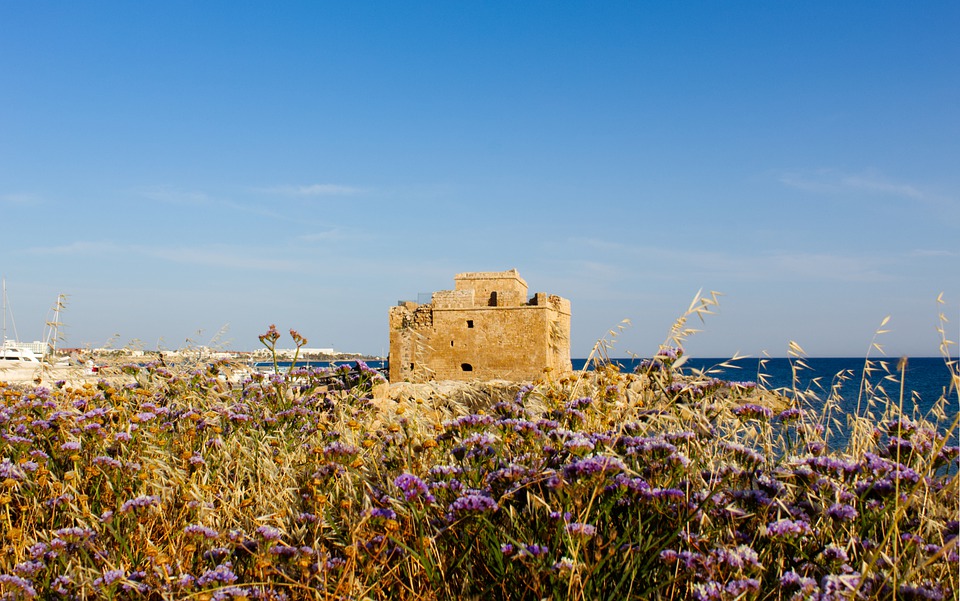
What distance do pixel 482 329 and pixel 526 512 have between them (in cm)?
2828

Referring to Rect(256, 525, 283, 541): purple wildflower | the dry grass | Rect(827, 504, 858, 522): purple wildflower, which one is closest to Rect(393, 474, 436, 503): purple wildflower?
the dry grass

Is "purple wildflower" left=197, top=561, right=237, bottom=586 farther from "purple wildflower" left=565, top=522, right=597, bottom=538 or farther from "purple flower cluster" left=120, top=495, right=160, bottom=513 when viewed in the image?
"purple wildflower" left=565, top=522, right=597, bottom=538

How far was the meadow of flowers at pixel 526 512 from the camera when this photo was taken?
Result: 1858mm

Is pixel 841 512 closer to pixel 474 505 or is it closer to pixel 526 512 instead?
pixel 526 512

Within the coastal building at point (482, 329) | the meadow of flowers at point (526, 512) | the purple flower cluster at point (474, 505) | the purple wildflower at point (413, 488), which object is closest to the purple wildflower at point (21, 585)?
the meadow of flowers at point (526, 512)

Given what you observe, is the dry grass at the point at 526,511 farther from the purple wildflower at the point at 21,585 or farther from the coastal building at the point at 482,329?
the coastal building at the point at 482,329

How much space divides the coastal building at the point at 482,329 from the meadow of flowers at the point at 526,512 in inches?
1041

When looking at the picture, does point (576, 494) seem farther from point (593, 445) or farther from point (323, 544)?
point (323, 544)

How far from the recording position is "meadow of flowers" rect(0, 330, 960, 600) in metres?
1.86

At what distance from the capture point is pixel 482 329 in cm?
3050

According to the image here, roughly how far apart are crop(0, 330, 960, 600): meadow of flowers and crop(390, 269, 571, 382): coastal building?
1041 inches

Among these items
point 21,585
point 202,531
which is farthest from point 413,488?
point 21,585

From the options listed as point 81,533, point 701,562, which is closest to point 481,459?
point 701,562

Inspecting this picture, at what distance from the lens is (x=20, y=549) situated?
2.35m
